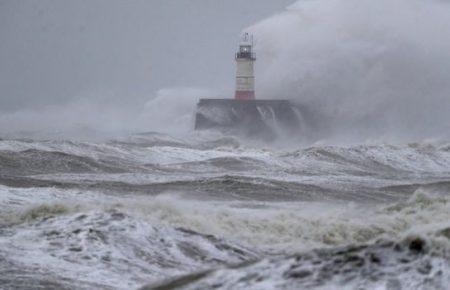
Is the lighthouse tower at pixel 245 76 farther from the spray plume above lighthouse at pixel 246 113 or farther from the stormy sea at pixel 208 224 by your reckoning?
the stormy sea at pixel 208 224

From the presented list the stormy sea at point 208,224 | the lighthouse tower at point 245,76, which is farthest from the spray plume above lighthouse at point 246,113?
the stormy sea at point 208,224

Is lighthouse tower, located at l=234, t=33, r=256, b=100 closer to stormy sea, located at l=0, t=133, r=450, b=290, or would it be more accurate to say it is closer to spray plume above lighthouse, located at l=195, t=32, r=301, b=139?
spray plume above lighthouse, located at l=195, t=32, r=301, b=139

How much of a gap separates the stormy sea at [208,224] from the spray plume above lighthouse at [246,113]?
16869 millimetres

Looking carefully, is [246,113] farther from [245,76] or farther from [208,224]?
[208,224]

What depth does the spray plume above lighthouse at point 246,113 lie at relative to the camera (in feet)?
122

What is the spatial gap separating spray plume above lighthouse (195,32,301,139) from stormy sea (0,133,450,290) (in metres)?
16.9

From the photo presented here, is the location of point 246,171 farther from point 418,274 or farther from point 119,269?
point 418,274

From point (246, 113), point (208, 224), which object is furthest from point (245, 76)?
point (208, 224)

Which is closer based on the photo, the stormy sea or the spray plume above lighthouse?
the stormy sea

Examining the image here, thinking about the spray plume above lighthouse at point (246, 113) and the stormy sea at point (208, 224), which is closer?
the stormy sea at point (208, 224)

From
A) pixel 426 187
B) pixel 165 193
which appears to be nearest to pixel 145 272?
pixel 165 193

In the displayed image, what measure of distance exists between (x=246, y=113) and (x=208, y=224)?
27921 millimetres

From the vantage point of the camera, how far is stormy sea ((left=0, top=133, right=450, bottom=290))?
19.6 ft

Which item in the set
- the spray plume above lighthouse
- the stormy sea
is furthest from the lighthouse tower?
the stormy sea
